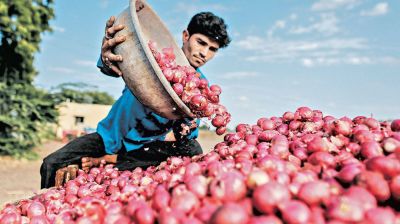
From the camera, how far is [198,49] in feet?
12.9

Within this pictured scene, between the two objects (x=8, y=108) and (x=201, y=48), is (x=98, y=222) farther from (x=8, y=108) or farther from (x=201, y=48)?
(x=8, y=108)

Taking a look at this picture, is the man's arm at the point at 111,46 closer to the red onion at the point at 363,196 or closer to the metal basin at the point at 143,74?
the metal basin at the point at 143,74

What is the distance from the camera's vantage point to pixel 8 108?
38.9ft

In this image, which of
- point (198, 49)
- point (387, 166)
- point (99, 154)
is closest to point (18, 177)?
point (99, 154)

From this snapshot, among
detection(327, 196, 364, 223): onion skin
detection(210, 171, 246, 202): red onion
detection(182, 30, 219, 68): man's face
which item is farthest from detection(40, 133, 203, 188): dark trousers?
detection(327, 196, 364, 223): onion skin

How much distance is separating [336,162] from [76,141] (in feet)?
9.65

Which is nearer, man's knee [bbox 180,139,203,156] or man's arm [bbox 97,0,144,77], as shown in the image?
man's arm [bbox 97,0,144,77]

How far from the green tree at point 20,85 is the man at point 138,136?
886cm

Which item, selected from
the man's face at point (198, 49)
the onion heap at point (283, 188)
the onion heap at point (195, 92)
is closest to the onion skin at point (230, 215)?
the onion heap at point (283, 188)

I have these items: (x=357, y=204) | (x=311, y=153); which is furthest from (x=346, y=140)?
(x=357, y=204)

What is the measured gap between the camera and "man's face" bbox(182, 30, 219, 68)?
393cm

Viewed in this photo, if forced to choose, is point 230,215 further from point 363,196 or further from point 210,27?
point 210,27

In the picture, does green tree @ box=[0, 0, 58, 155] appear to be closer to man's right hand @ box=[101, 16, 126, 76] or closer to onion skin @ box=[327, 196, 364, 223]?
man's right hand @ box=[101, 16, 126, 76]

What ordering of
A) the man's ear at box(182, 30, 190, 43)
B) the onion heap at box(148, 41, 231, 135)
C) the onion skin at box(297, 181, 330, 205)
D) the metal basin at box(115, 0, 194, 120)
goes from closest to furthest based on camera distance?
the onion skin at box(297, 181, 330, 205)
the metal basin at box(115, 0, 194, 120)
the onion heap at box(148, 41, 231, 135)
the man's ear at box(182, 30, 190, 43)
